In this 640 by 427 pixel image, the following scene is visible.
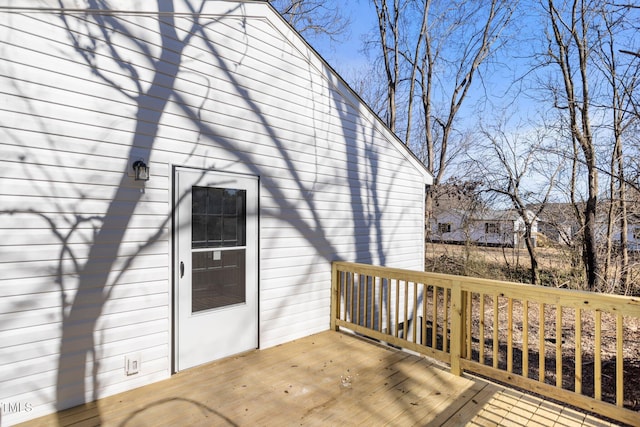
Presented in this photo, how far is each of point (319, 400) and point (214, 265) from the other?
5.02ft

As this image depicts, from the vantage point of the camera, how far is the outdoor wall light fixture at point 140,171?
2.79 m

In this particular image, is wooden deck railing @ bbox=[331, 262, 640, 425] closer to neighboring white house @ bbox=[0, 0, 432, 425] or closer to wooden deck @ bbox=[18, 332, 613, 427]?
wooden deck @ bbox=[18, 332, 613, 427]

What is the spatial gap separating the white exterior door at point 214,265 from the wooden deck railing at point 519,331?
1337 millimetres

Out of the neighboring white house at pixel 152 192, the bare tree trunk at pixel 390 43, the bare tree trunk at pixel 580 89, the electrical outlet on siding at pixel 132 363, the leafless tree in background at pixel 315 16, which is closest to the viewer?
the neighboring white house at pixel 152 192

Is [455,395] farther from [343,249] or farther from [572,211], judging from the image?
[572,211]

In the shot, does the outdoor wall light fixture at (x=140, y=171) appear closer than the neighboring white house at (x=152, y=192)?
No

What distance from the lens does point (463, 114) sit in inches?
475

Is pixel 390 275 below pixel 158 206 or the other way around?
below

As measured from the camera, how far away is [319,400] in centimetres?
271

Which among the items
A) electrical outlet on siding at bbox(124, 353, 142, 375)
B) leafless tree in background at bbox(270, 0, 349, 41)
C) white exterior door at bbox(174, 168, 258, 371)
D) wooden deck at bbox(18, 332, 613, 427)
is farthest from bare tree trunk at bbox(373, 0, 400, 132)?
electrical outlet on siding at bbox(124, 353, 142, 375)

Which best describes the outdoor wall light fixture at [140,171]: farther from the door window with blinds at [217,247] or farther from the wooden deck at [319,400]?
the wooden deck at [319,400]

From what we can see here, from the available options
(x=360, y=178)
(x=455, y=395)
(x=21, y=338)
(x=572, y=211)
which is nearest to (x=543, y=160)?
(x=572, y=211)

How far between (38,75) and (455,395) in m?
3.89

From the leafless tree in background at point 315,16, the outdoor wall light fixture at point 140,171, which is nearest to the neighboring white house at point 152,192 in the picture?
the outdoor wall light fixture at point 140,171
